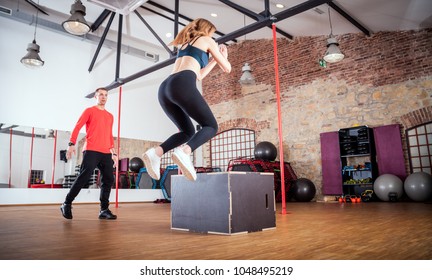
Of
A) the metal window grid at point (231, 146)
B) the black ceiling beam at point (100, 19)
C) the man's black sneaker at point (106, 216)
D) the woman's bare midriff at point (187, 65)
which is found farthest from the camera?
the metal window grid at point (231, 146)

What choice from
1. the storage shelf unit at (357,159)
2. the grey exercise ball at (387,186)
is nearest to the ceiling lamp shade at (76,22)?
the storage shelf unit at (357,159)

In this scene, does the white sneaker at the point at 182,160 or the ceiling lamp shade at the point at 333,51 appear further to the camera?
the ceiling lamp shade at the point at 333,51

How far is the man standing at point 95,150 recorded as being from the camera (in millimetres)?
3285

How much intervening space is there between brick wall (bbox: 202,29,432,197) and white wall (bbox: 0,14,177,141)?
2.53m

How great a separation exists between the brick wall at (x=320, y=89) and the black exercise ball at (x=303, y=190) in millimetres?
586

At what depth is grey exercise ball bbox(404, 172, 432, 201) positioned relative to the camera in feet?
20.0

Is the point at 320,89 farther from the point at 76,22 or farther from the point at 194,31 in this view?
the point at 194,31

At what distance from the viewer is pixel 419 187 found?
615cm

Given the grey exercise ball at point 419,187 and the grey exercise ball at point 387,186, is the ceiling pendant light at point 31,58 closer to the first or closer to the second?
the grey exercise ball at point 387,186

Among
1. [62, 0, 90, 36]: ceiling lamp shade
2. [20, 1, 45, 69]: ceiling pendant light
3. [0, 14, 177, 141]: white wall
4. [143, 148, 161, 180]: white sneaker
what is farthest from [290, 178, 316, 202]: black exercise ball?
[20, 1, 45, 69]: ceiling pendant light

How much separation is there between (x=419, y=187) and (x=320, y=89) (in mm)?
3653

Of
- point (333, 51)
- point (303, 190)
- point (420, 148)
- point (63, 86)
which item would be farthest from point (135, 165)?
point (420, 148)

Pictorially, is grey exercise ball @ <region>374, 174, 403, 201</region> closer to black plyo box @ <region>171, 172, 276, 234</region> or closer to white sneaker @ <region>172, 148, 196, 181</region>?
black plyo box @ <region>171, 172, 276, 234</region>
